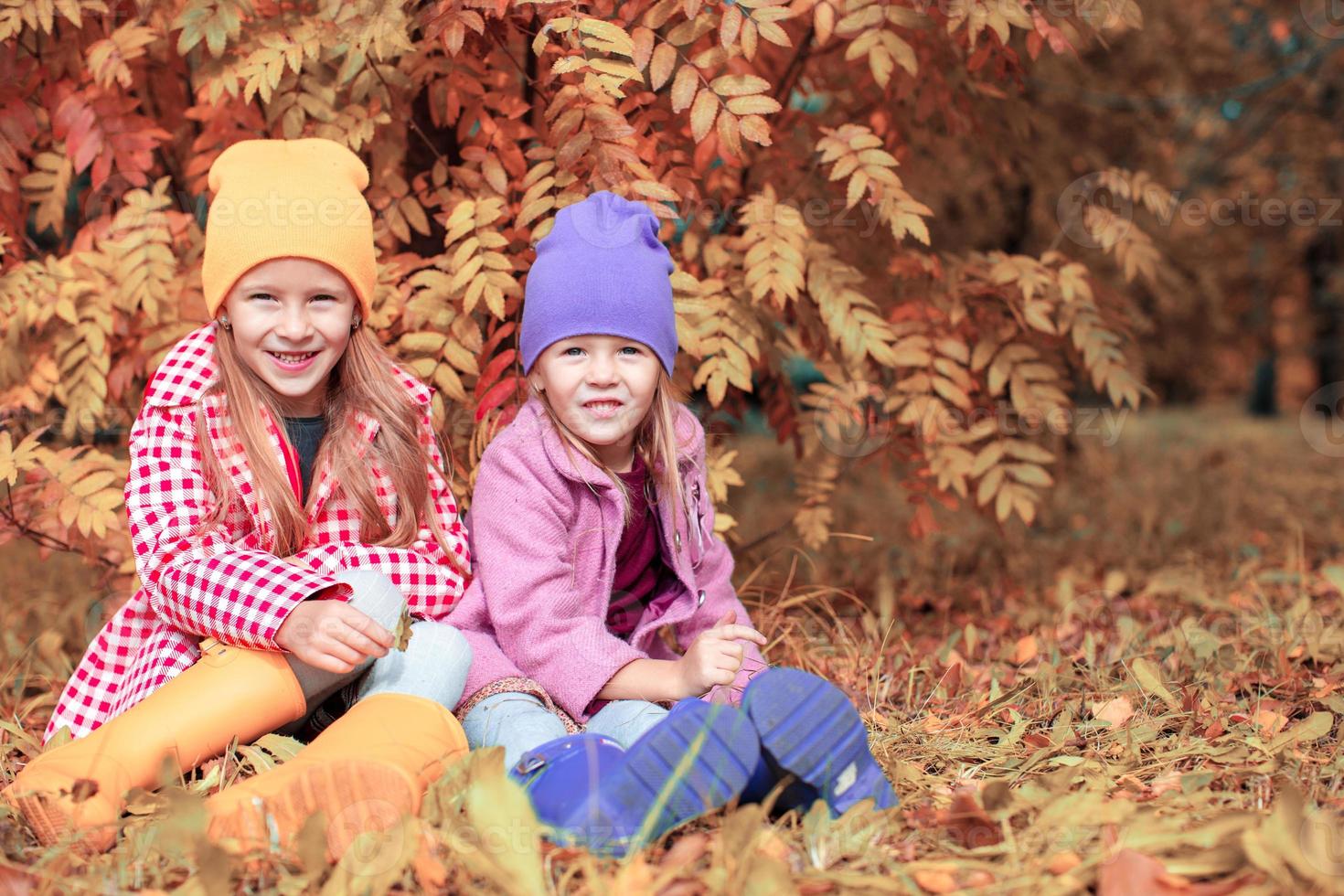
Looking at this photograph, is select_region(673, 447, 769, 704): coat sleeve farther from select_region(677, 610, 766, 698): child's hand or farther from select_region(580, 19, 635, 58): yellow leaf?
select_region(580, 19, 635, 58): yellow leaf

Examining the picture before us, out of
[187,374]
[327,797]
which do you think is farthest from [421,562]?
[327,797]

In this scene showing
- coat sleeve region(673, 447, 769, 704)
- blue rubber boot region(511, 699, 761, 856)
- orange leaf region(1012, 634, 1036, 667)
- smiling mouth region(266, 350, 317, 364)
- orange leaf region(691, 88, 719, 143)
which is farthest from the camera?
orange leaf region(1012, 634, 1036, 667)

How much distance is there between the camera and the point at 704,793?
1615mm

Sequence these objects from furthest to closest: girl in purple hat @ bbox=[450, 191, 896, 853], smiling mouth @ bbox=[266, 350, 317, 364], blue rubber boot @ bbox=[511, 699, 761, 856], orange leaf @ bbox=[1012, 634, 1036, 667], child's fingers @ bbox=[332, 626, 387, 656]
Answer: orange leaf @ bbox=[1012, 634, 1036, 667]
smiling mouth @ bbox=[266, 350, 317, 364]
girl in purple hat @ bbox=[450, 191, 896, 853]
child's fingers @ bbox=[332, 626, 387, 656]
blue rubber boot @ bbox=[511, 699, 761, 856]

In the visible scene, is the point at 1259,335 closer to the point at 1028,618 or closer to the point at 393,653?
the point at 1028,618

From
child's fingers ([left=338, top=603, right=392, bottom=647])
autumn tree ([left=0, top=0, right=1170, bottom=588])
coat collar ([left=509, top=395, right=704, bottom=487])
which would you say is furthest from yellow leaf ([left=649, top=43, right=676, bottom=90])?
child's fingers ([left=338, top=603, right=392, bottom=647])

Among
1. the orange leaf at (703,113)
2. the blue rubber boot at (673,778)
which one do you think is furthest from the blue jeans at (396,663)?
the orange leaf at (703,113)

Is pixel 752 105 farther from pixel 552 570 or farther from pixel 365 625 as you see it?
pixel 365 625

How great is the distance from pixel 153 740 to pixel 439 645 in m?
0.47

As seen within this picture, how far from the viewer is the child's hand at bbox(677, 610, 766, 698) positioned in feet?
6.28

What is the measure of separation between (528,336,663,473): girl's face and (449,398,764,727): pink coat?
7 cm

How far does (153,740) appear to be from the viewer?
184cm

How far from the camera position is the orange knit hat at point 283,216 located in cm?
211

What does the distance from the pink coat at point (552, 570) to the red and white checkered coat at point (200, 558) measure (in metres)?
0.14
